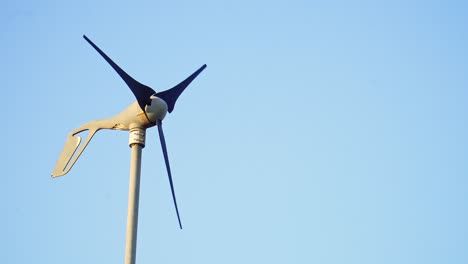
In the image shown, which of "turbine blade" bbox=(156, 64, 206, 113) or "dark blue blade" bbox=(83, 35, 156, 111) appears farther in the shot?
"turbine blade" bbox=(156, 64, 206, 113)

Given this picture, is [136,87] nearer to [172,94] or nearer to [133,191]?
[172,94]

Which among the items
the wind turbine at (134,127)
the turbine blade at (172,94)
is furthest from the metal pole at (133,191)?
the turbine blade at (172,94)

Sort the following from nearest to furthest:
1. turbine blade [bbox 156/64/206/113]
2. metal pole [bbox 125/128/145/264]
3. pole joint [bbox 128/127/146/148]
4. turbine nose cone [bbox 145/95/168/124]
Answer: metal pole [bbox 125/128/145/264]
pole joint [bbox 128/127/146/148]
turbine nose cone [bbox 145/95/168/124]
turbine blade [bbox 156/64/206/113]

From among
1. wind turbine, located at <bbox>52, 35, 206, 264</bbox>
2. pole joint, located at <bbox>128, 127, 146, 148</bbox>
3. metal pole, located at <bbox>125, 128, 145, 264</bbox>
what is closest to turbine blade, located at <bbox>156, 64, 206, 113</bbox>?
wind turbine, located at <bbox>52, 35, 206, 264</bbox>

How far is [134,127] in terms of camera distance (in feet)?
62.2

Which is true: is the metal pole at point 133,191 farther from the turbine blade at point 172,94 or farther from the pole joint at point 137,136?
the turbine blade at point 172,94

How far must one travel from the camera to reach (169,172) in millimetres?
19797

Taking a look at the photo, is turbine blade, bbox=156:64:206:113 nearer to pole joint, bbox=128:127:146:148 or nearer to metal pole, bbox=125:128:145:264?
pole joint, bbox=128:127:146:148

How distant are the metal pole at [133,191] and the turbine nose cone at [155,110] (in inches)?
17.4

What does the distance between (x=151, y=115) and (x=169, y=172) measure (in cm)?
185

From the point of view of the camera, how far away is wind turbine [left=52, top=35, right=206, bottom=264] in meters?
17.1

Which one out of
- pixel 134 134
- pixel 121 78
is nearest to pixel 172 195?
pixel 134 134

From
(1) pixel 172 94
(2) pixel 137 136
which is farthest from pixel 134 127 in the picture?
(1) pixel 172 94

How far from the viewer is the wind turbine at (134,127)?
56.1 feet
